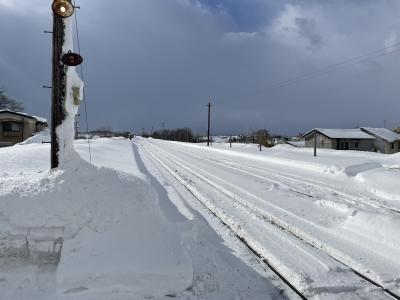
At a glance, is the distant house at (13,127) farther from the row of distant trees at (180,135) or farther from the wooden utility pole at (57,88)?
the wooden utility pole at (57,88)

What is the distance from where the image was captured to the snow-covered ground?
176 inches

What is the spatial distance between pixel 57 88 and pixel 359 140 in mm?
60085

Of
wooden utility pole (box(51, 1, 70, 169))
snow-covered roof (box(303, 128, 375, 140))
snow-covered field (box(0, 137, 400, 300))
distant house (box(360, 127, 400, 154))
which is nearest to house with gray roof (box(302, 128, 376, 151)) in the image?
snow-covered roof (box(303, 128, 375, 140))

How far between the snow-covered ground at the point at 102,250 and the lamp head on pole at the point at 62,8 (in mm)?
2556

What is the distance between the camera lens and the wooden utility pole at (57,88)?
6.63 meters

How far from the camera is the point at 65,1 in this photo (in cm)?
649

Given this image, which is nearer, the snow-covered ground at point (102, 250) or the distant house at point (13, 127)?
the snow-covered ground at point (102, 250)

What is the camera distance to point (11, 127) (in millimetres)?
61406

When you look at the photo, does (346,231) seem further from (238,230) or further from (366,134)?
(366,134)

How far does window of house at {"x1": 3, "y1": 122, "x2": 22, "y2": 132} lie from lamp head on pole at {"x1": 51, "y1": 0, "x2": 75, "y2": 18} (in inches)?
2387

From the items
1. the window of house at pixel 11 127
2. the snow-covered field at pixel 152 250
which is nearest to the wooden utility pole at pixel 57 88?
the snow-covered field at pixel 152 250

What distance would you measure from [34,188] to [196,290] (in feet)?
8.82

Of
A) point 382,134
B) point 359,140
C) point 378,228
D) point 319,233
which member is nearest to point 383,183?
point 378,228

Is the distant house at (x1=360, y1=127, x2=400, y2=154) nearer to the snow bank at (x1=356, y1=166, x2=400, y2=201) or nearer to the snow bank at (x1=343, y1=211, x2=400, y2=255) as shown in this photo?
the snow bank at (x1=356, y1=166, x2=400, y2=201)
